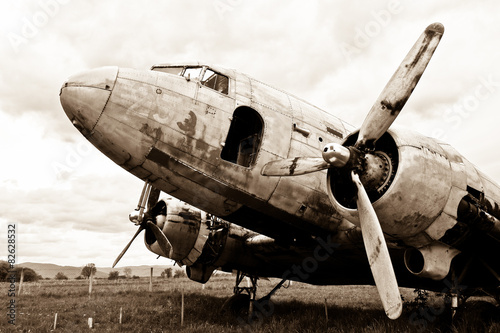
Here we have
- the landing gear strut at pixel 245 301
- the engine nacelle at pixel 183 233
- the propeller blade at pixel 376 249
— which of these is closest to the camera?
the propeller blade at pixel 376 249

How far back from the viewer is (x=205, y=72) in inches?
294

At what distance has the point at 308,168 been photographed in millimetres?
6051

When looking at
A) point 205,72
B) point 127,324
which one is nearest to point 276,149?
point 205,72

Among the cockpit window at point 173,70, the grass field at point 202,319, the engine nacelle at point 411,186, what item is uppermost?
the cockpit window at point 173,70

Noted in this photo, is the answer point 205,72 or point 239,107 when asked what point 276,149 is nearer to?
point 239,107

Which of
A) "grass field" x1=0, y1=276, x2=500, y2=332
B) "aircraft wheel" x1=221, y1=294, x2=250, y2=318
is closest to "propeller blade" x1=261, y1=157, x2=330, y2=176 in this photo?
"grass field" x1=0, y1=276, x2=500, y2=332

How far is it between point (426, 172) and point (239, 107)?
3680 mm

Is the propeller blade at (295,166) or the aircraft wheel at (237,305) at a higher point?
the propeller blade at (295,166)

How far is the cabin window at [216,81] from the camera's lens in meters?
7.43

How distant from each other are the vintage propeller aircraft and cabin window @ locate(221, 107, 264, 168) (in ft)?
0.10

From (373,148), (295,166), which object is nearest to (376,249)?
(373,148)

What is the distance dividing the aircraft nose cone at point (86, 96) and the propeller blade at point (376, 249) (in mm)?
4429

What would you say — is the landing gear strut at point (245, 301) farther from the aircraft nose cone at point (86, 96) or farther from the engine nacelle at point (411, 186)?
the aircraft nose cone at point (86, 96)

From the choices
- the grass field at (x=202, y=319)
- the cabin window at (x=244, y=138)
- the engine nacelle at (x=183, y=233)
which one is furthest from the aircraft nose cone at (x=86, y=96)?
the grass field at (x=202, y=319)
